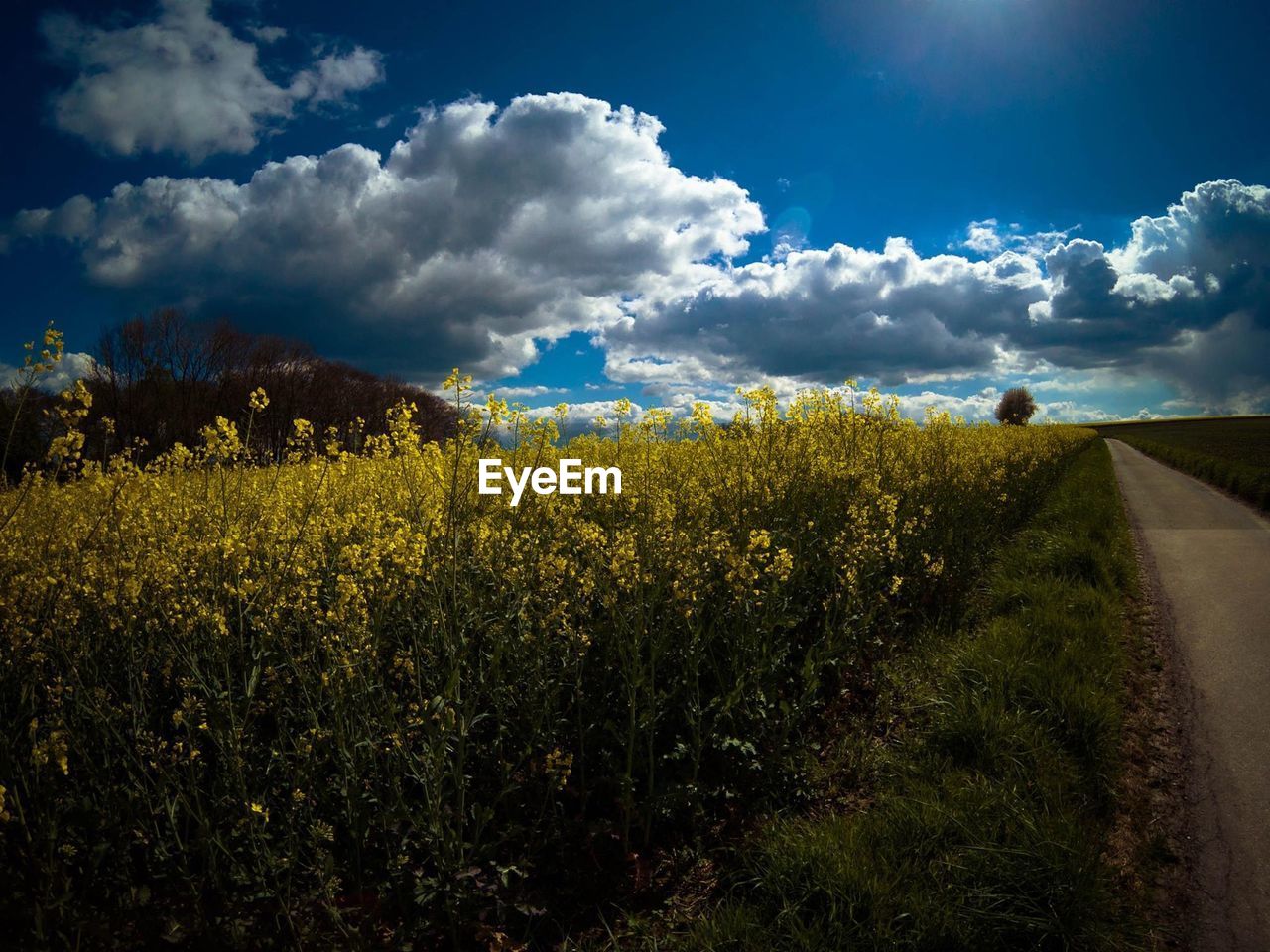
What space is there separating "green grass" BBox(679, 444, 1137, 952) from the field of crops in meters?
0.52

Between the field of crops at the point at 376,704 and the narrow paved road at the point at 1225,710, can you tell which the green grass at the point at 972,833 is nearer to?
the narrow paved road at the point at 1225,710

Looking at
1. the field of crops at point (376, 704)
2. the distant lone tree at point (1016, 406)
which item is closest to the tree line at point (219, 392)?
the field of crops at point (376, 704)

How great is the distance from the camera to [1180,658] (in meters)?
5.17

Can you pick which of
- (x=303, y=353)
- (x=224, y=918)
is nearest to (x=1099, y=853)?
(x=224, y=918)

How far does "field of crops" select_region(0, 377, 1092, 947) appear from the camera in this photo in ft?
8.39

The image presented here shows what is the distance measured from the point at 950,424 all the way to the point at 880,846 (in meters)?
11.8

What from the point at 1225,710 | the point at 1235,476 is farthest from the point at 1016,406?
the point at 1225,710

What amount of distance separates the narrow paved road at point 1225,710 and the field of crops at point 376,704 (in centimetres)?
183

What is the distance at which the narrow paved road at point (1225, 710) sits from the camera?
2748 millimetres

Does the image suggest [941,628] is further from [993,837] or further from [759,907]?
[759,907]

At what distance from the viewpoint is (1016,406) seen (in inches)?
3396

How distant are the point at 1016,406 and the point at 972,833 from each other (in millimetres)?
96908

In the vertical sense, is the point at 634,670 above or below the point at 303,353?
below

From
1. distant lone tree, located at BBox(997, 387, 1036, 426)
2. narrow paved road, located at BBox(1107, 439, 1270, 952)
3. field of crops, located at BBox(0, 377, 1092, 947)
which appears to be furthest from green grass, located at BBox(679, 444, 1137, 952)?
distant lone tree, located at BBox(997, 387, 1036, 426)
